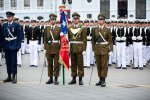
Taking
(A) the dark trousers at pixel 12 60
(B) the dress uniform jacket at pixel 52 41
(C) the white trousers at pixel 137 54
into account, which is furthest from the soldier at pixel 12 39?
(C) the white trousers at pixel 137 54

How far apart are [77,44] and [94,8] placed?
137 ft

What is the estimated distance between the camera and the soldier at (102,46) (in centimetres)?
1183

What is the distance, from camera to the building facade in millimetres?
52312

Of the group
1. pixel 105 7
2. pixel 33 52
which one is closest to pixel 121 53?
pixel 33 52

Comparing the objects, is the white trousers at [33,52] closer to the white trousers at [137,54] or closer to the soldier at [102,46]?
the white trousers at [137,54]

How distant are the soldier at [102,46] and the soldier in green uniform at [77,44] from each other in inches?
14.2

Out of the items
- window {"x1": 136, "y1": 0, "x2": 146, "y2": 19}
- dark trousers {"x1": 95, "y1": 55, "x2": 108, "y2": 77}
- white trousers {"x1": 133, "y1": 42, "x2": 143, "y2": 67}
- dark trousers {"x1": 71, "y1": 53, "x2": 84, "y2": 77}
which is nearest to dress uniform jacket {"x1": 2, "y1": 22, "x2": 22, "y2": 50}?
dark trousers {"x1": 71, "y1": 53, "x2": 84, "y2": 77}

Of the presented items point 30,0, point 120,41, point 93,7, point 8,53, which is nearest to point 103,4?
point 93,7

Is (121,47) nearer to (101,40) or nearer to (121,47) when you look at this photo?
(121,47)

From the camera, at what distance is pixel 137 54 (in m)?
16.8

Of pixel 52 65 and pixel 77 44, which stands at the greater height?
pixel 77 44

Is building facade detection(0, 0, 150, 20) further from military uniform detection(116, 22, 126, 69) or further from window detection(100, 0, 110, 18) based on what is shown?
military uniform detection(116, 22, 126, 69)

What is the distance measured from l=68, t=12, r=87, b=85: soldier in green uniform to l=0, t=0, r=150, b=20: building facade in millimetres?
38899

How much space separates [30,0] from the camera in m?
57.1
